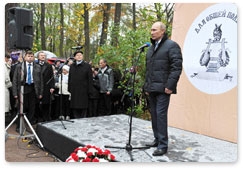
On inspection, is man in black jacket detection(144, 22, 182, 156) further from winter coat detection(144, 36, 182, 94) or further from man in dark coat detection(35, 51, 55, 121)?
man in dark coat detection(35, 51, 55, 121)

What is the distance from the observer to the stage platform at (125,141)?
3.24 meters

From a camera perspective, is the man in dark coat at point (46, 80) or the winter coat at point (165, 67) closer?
the winter coat at point (165, 67)

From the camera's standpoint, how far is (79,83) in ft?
16.8

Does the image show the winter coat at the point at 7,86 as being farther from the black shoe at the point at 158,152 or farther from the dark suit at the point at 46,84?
the black shoe at the point at 158,152

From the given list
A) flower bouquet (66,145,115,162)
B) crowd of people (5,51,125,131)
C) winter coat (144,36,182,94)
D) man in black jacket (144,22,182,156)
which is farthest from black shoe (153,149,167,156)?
crowd of people (5,51,125,131)

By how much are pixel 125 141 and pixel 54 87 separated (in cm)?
246

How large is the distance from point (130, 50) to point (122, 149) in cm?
296

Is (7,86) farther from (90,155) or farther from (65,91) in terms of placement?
(90,155)

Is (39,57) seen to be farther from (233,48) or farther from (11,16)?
(233,48)

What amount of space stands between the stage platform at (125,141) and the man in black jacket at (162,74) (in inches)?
9.6

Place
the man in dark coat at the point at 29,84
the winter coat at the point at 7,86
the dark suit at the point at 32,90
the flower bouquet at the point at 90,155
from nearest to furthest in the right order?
the flower bouquet at the point at 90,155 < the man in dark coat at the point at 29,84 < the dark suit at the point at 32,90 < the winter coat at the point at 7,86

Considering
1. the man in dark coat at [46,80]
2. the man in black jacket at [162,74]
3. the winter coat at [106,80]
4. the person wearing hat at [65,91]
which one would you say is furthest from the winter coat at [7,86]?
the man in black jacket at [162,74]
